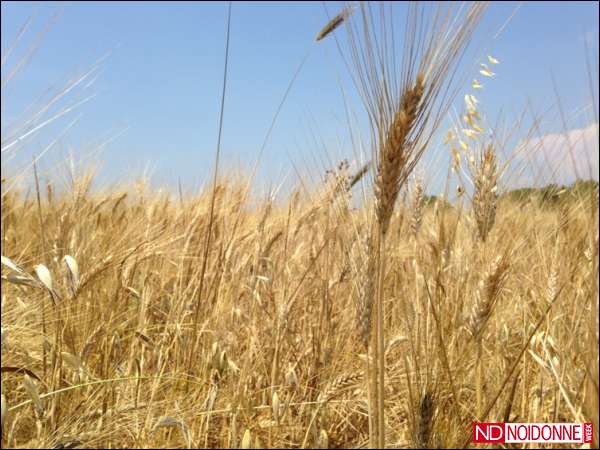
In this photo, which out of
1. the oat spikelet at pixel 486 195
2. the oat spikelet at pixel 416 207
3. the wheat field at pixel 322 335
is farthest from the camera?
the oat spikelet at pixel 416 207

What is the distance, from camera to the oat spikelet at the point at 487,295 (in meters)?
1.11

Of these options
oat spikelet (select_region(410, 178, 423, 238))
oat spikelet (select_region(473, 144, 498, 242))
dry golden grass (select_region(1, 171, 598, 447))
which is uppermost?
oat spikelet (select_region(410, 178, 423, 238))

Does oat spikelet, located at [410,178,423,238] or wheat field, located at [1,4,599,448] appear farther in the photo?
oat spikelet, located at [410,178,423,238]

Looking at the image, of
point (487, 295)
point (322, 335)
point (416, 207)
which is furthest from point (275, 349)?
point (416, 207)

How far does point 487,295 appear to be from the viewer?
1.11 metres

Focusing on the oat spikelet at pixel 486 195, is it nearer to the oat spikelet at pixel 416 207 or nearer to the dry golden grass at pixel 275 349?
the dry golden grass at pixel 275 349

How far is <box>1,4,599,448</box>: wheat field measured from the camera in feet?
3.19

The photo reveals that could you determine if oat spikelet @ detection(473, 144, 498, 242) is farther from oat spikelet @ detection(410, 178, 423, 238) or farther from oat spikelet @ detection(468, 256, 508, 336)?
oat spikelet @ detection(410, 178, 423, 238)

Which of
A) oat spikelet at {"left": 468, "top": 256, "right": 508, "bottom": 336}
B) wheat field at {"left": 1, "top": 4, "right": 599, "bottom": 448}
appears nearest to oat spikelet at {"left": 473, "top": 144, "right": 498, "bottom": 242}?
wheat field at {"left": 1, "top": 4, "right": 599, "bottom": 448}

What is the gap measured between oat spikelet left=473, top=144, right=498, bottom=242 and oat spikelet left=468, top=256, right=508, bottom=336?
1.25ft

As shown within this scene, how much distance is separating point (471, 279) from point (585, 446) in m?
0.60

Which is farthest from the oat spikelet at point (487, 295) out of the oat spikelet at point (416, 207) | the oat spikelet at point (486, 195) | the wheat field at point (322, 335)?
the oat spikelet at point (416, 207)

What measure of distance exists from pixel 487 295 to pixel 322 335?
2.18ft

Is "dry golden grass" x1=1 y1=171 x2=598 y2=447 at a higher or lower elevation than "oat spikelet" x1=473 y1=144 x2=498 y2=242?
lower
